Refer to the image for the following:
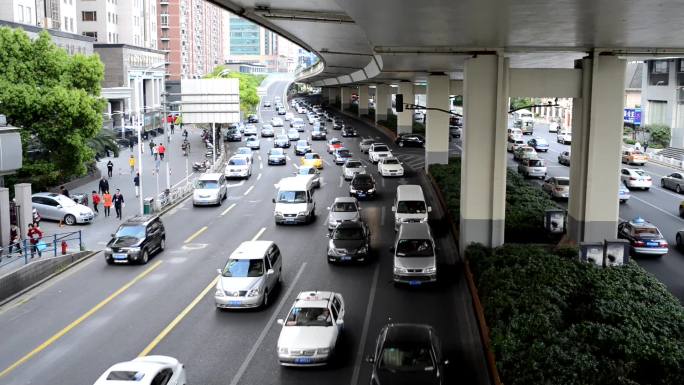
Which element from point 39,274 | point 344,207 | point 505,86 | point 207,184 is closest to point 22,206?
point 39,274

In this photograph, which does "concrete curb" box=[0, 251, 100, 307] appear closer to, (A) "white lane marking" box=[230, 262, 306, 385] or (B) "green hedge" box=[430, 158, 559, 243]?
(A) "white lane marking" box=[230, 262, 306, 385]

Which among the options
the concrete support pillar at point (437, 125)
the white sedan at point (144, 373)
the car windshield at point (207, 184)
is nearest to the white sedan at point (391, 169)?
the concrete support pillar at point (437, 125)

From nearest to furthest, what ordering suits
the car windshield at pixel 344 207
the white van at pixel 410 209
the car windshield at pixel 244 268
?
the car windshield at pixel 244 268
the white van at pixel 410 209
the car windshield at pixel 344 207

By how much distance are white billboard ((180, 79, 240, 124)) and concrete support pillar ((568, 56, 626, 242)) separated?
98.7ft

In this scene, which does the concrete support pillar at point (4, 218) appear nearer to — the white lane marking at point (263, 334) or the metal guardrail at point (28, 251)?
the metal guardrail at point (28, 251)

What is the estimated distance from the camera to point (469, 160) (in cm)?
2898

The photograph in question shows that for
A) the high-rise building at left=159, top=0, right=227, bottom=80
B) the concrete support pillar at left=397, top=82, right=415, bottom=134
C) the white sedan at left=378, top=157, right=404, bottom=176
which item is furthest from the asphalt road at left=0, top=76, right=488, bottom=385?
the high-rise building at left=159, top=0, right=227, bottom=80

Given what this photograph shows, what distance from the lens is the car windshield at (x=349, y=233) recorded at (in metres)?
28.6

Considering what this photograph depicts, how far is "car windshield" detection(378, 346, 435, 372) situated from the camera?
15445mm

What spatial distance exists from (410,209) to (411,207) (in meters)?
0.14

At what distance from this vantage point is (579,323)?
1686cm

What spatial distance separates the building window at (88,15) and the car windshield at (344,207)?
68.2 meters

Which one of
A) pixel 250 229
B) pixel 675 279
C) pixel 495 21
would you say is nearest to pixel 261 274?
pixel 495 21

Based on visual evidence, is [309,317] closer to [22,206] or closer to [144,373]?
[144,373]
